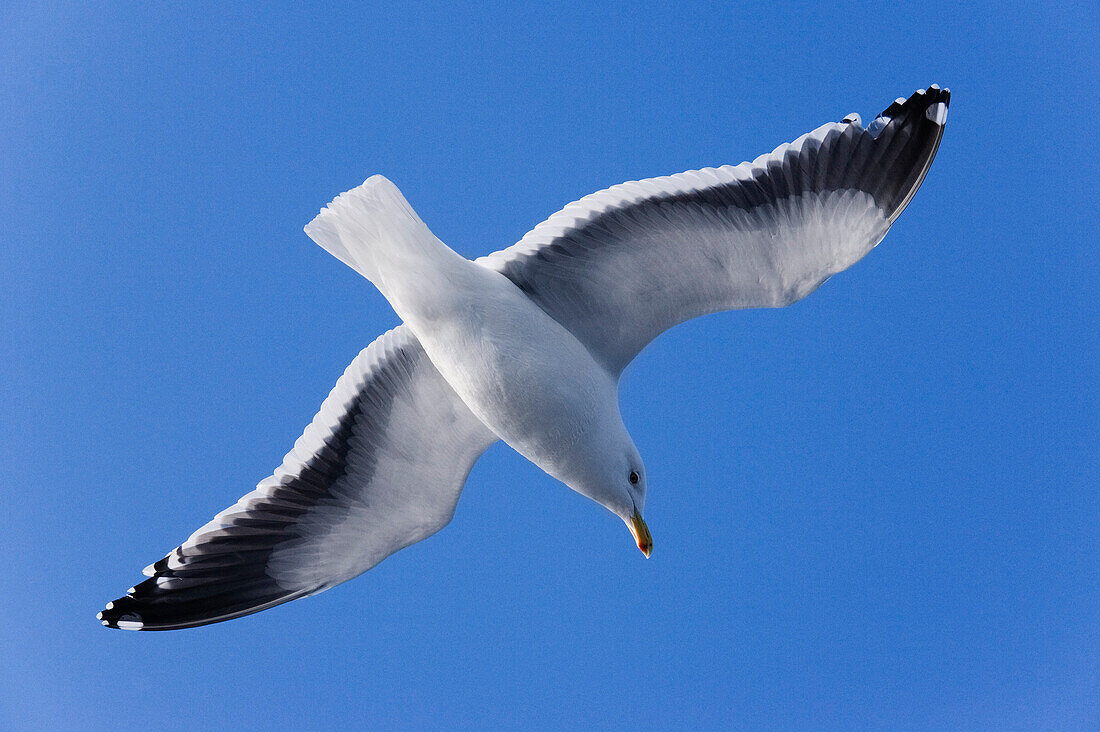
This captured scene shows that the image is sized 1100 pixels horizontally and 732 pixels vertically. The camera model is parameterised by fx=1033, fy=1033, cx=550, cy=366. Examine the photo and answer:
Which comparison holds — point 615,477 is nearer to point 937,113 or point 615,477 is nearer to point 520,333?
point 520,333

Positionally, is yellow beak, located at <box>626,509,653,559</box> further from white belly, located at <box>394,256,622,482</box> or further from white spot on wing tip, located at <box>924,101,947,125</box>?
white spot on wing tip, located at <box>924,101,947,125</box>

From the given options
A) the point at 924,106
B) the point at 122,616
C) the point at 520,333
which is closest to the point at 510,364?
the point at 520,333

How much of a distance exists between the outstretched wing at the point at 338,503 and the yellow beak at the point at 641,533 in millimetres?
523

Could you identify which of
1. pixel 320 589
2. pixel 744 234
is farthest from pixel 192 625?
pixel 744 234

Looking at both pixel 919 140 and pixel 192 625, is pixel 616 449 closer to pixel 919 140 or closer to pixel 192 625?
pixel 919 140

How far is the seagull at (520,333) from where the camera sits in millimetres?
2729

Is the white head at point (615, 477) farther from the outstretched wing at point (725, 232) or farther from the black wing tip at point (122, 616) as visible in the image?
the black wing tip at point (122, 616)

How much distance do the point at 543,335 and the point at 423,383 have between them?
500mm

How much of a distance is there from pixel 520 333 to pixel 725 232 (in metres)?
0.62

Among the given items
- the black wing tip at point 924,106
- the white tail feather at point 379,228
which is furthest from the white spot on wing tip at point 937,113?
the white tail feather at point 379,228

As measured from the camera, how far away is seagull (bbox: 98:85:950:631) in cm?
273

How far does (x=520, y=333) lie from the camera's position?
2.84 m

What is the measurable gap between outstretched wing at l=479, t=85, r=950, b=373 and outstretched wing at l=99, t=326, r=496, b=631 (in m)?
0.52

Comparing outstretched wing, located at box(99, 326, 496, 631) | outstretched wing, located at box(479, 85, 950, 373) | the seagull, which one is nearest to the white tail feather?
the seagull
